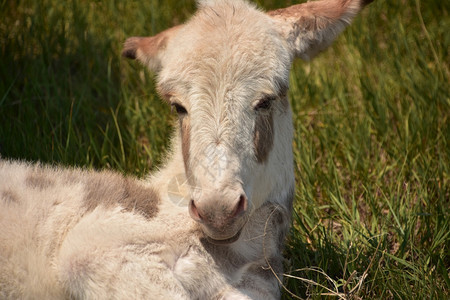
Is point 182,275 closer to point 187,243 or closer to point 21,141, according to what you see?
point 187,243

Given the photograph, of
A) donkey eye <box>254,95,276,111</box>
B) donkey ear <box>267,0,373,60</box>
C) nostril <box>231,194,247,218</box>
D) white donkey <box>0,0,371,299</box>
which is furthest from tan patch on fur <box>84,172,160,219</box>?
donkey ear <box>267,0,373,60</box>

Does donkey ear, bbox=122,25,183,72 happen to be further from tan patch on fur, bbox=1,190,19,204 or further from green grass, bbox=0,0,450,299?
green grass, bbox=0,0,450,299

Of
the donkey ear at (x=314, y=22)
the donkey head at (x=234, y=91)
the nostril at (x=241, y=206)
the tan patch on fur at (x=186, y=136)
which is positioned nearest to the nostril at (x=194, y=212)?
the donkey head at (x=234, y=91)

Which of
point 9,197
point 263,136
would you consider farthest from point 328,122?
point 9,197

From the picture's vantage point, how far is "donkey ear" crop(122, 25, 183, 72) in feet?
11.9

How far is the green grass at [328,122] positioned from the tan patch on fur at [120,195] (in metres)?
0.92

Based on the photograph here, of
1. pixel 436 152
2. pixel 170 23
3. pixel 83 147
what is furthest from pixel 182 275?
pixel 170 23

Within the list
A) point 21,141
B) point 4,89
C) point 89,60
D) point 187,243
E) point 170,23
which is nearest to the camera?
point 187,243

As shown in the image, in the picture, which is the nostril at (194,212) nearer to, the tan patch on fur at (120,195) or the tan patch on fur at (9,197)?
the tan patch on fur at (120,195)

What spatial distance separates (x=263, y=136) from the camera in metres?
3.36

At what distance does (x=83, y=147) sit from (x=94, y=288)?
7.01ft

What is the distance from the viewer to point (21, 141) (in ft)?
16.1

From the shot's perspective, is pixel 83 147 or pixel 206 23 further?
pixel 83 147

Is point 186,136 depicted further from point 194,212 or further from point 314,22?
point 314,22
